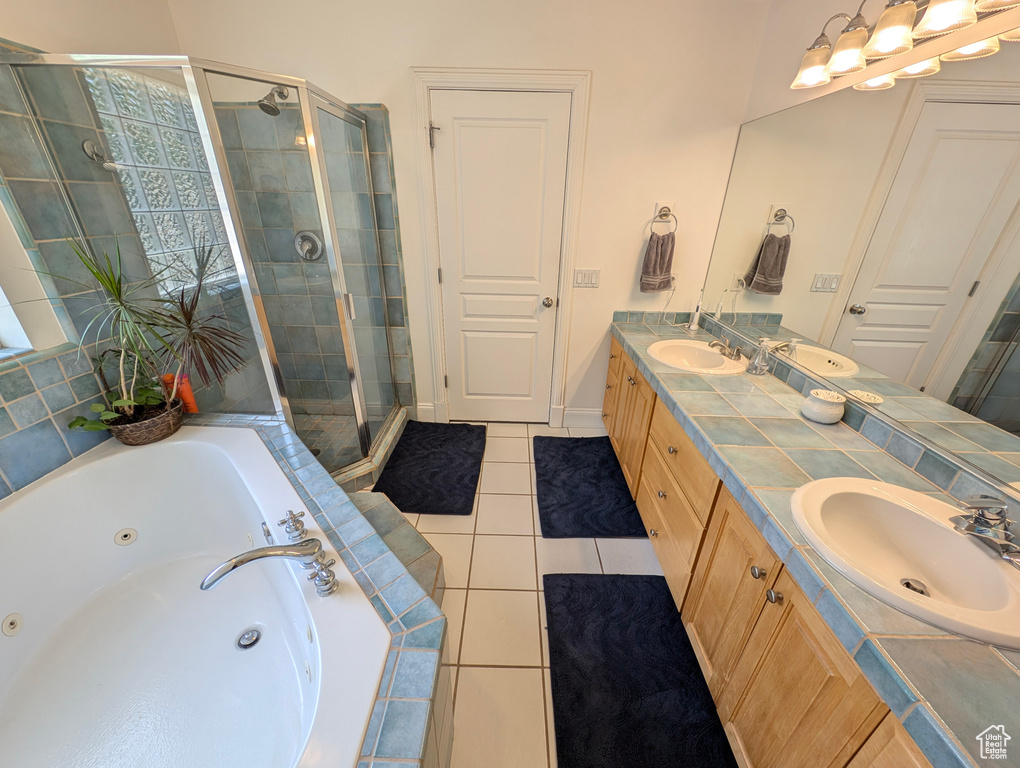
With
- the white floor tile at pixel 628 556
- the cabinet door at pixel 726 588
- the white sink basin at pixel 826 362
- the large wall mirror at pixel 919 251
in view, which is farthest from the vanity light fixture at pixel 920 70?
the white floor tile at pixel 628 556

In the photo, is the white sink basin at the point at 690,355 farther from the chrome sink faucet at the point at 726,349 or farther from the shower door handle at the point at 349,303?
the shower door handle at the point at 349,303

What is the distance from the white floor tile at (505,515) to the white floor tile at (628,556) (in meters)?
0.36

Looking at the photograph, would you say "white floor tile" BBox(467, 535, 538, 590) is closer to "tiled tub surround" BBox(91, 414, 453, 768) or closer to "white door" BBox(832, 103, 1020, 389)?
"tiled tub surround" BBox(91, 414, 453, 768)

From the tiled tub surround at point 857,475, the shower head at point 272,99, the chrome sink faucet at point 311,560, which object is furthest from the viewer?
the shower head at point 272,99

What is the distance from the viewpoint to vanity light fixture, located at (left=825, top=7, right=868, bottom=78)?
4.03 feet

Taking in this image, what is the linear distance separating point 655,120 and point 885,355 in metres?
1.59

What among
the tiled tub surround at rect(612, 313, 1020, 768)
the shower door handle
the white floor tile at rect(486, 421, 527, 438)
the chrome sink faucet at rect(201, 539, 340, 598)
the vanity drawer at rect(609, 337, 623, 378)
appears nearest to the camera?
the tiled tub surround at rect(612, 313, 1020, 768)

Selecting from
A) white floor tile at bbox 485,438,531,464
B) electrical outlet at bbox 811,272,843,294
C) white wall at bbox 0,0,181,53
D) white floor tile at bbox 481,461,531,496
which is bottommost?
white floor tile at bbox 481,461,531,496

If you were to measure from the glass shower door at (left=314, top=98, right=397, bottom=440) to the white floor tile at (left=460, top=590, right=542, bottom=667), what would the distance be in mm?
1227

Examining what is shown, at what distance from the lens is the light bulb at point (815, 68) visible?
140 centimetres

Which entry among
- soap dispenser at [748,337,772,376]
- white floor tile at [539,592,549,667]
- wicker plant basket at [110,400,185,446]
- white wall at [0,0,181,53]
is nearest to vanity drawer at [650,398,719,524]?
soap dispenser at [748,337,772,376]

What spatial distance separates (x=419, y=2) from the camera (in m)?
1.88

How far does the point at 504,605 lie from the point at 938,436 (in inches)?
58.3

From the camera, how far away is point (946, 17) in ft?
3.14
